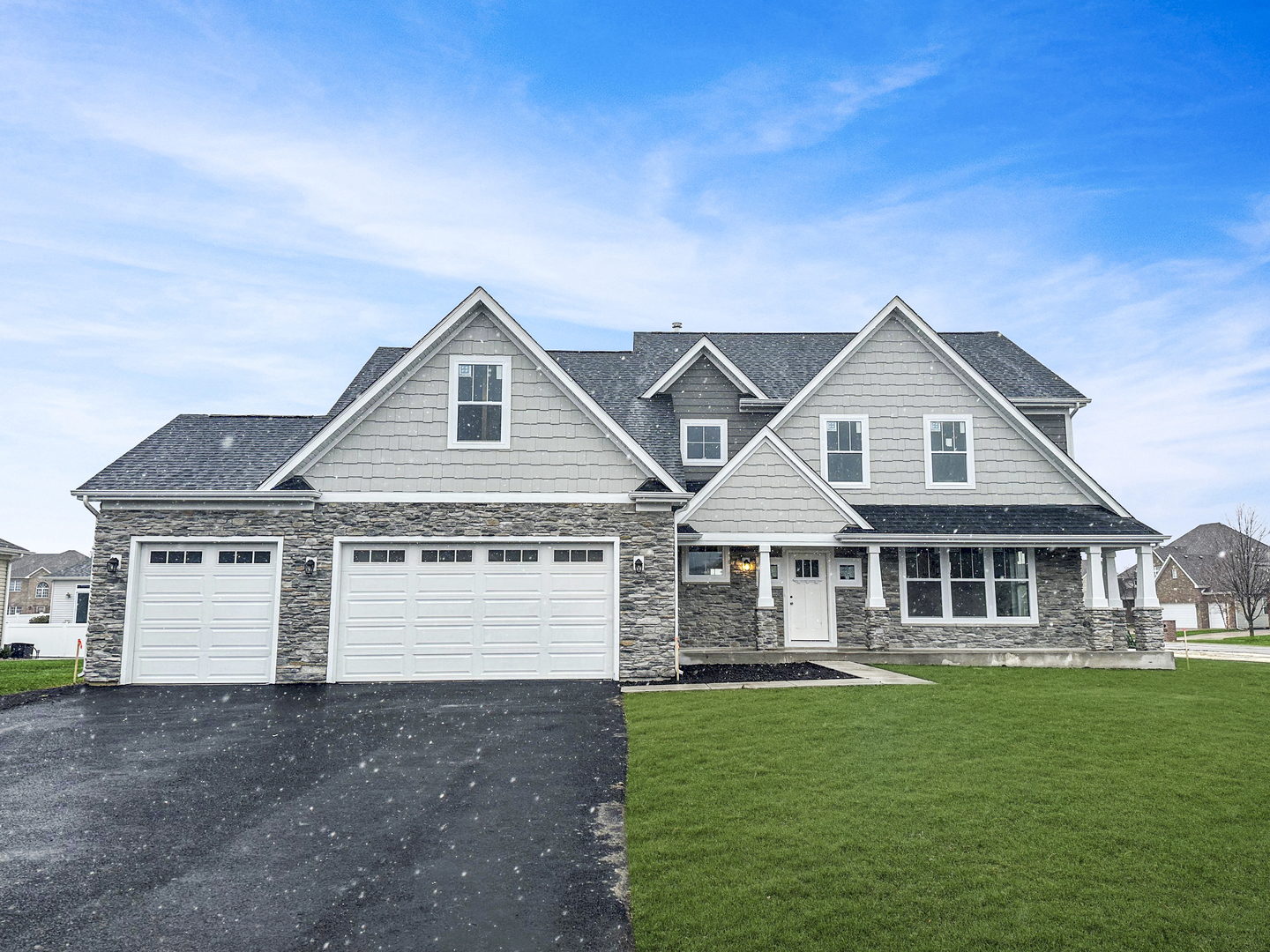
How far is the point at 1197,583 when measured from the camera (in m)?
49.4

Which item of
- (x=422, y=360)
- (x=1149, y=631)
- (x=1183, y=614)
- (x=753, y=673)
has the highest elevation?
(x=422, y=360)

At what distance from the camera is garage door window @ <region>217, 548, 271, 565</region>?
1378 cm

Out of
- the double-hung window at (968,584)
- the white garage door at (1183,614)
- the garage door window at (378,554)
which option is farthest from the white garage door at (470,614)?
the white garage door at (1183,614)

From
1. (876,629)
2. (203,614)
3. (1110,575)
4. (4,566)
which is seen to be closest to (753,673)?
(876,629)

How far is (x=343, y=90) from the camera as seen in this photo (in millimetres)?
16562

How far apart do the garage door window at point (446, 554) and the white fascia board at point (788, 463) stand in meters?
4.56

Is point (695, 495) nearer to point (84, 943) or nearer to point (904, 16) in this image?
point (904, 16)

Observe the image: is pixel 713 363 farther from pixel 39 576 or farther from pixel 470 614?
pixel 39 576

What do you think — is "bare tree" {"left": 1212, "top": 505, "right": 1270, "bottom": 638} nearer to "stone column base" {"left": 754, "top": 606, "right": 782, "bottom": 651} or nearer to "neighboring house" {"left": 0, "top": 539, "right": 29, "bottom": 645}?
"stone column base" {"left": 754, "top": 606, "right": 782, "bottom": 651}

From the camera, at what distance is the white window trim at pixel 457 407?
1397 cm

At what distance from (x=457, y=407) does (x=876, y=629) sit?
31.6ft

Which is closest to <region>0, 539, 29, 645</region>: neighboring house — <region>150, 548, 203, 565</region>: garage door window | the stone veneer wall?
the stone veneer wall

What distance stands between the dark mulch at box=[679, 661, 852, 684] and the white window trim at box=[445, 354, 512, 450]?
5352 millimetres

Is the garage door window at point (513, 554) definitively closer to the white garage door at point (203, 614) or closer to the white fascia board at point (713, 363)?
the white garage door at point (203, 614)
